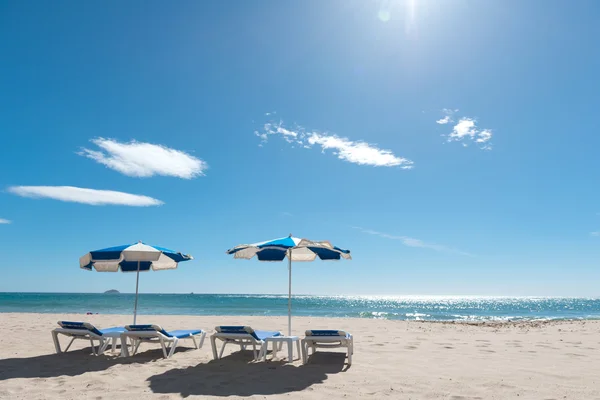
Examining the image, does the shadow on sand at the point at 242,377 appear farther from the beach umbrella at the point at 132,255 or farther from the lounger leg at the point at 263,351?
the beach umbrella at the point at 132,255

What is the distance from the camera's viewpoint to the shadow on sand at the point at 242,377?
4.63 meters

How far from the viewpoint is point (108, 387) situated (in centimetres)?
473

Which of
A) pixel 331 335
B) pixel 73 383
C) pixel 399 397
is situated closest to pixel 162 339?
pixel 73 383

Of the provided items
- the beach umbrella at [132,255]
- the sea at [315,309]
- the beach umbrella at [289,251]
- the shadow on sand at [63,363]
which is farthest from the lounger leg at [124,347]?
the sea at [315,309]

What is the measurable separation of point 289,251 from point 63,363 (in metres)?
4.15

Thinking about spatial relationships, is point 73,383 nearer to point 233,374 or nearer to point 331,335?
point 233,374

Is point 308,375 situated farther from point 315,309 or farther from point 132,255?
point 315,309

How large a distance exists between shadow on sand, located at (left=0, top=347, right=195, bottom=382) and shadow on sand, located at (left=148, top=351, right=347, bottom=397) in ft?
3.78

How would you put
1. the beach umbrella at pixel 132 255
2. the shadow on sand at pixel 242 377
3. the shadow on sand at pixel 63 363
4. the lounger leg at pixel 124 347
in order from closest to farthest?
the shadow on sand at pixel 242 377
the shadow on sand at pixel 63 363
the lounger leg at pixel 124 347
the beach umbrella at pixel 132 255

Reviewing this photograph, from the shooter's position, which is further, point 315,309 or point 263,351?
point 315,309

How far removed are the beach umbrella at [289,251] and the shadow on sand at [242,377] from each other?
0.99m

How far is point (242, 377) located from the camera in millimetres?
5258

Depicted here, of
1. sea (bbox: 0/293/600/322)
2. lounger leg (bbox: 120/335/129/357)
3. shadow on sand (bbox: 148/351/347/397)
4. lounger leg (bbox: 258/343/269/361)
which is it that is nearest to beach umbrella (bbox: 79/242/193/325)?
lounger leg (bbox: 120/335/129/357)

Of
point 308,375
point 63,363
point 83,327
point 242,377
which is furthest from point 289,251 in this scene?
point 63,363
